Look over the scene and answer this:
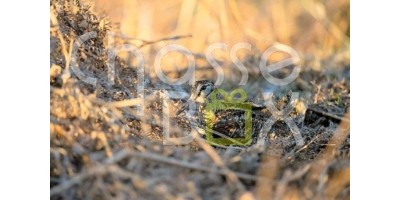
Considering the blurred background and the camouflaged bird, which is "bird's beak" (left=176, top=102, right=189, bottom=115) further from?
the blurred background

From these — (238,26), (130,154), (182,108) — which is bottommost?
(130,154)

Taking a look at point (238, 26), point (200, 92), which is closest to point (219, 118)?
point (200, 92)

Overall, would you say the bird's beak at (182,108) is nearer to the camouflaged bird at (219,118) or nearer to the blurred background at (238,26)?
the camouflaged bird at (219,118)

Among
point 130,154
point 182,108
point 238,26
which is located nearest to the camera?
point 130,154

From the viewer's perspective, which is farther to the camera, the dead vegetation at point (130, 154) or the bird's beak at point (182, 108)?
the bird's beak at point (182, 108)

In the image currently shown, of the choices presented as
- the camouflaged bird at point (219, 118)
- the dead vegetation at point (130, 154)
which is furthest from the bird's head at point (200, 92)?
the dead vegetation at point (130, 154)

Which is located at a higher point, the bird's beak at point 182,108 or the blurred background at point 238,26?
the blurred background at point 238,26

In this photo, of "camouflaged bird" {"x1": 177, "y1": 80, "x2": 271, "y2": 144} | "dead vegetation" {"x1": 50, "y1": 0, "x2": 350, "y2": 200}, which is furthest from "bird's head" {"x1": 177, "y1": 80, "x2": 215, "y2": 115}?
"dead vegetation" {"x1": 50, "y1": 0, "x2": 350, "y2": 200}

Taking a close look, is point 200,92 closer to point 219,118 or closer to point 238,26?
point 219,118

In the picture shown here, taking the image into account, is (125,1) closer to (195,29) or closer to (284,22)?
(195,29)
